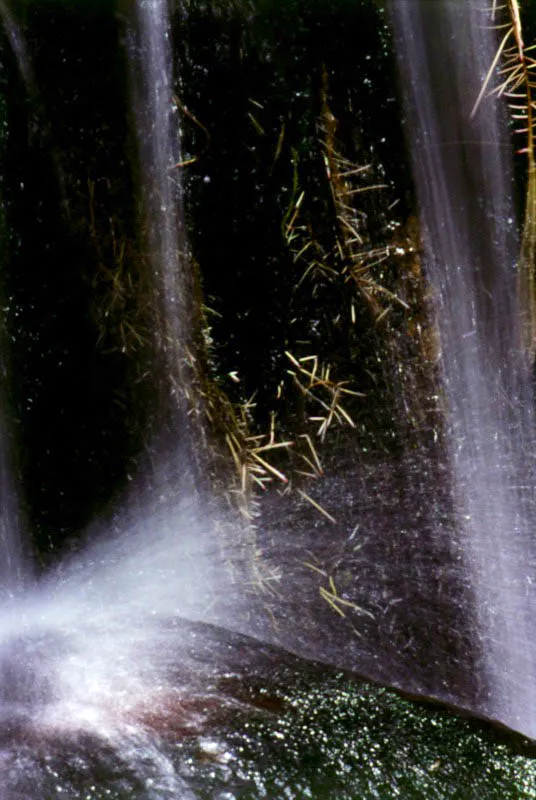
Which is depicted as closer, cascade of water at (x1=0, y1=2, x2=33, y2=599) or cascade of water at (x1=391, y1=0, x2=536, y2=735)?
cascade of water at (x1=391, y1=0, x2=536, y2=735)

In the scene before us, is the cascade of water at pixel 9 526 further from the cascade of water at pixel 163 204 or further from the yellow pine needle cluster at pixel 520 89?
the yellow pine needle cluster at pixel 520 89

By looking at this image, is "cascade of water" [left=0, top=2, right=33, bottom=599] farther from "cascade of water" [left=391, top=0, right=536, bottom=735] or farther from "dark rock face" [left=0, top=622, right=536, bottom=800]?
"cascade of water" [left=391, top=0, right=536, bottom=735]

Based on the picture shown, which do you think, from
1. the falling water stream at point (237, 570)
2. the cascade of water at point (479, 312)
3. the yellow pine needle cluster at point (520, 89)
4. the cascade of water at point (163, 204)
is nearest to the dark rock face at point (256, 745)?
the falling water stream at point (237, 570)

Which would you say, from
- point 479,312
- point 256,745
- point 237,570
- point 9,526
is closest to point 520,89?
point 479,312

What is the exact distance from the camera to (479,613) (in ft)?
8.61

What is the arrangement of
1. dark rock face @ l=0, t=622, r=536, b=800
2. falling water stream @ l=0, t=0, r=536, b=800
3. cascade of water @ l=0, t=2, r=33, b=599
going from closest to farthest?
dark rock face @ l=0, t=622, r=536, b=800
falling water stream @ l=0, t=0, r=536, b=800
cascade of water @ l=0, t=2, r=33, b=599

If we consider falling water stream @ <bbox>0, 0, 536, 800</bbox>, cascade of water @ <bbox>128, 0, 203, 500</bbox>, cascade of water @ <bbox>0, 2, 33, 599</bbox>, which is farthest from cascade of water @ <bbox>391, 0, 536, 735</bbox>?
cascade of water @ <bbox>0, 2, 33, 599</bbox>

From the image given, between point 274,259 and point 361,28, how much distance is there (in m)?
0.68

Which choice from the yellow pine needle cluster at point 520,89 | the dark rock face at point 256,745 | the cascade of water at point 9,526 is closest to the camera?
the dark rock face at point 256,745

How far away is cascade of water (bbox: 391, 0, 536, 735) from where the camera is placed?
2.41 m

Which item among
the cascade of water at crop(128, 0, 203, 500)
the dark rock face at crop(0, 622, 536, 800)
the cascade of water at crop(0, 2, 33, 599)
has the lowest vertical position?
the dark rock face at crop(0, 622, 536, 800)

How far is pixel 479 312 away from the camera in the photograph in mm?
2514

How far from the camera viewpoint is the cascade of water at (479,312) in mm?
2408

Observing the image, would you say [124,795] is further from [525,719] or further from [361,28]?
[361,28]
